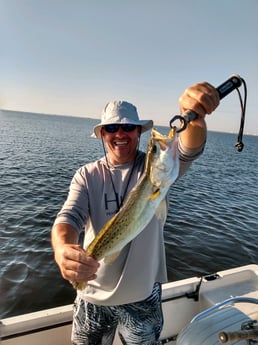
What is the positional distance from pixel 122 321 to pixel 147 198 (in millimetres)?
1617

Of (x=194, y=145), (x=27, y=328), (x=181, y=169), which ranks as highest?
(x=194, y=145)

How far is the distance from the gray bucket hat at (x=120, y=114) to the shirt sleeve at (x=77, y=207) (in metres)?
0.66

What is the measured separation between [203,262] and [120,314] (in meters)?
8.52

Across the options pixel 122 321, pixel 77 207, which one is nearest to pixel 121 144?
pixel 77 207

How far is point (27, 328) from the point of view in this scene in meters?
3.83

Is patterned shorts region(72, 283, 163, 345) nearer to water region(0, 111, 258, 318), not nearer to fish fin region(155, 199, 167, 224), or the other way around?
fish fin region(155, 199, 167, 224)

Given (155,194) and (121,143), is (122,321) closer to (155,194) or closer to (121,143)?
(155,194)

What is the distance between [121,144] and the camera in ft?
10.6

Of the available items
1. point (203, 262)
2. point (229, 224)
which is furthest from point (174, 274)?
point (229, 224)

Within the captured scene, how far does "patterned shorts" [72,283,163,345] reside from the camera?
308 cm

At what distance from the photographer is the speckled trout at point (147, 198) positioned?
2.24 m

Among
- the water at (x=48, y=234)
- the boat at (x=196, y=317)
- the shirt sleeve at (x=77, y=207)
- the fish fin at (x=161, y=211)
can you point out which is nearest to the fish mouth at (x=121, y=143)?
the shirt sleeve at (x=77, y=207)

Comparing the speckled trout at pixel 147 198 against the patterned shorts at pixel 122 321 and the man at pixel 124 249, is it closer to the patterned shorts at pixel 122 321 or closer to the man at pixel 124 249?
the man at pixel 124 249

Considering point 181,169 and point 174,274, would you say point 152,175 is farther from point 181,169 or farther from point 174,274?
point 174,274
